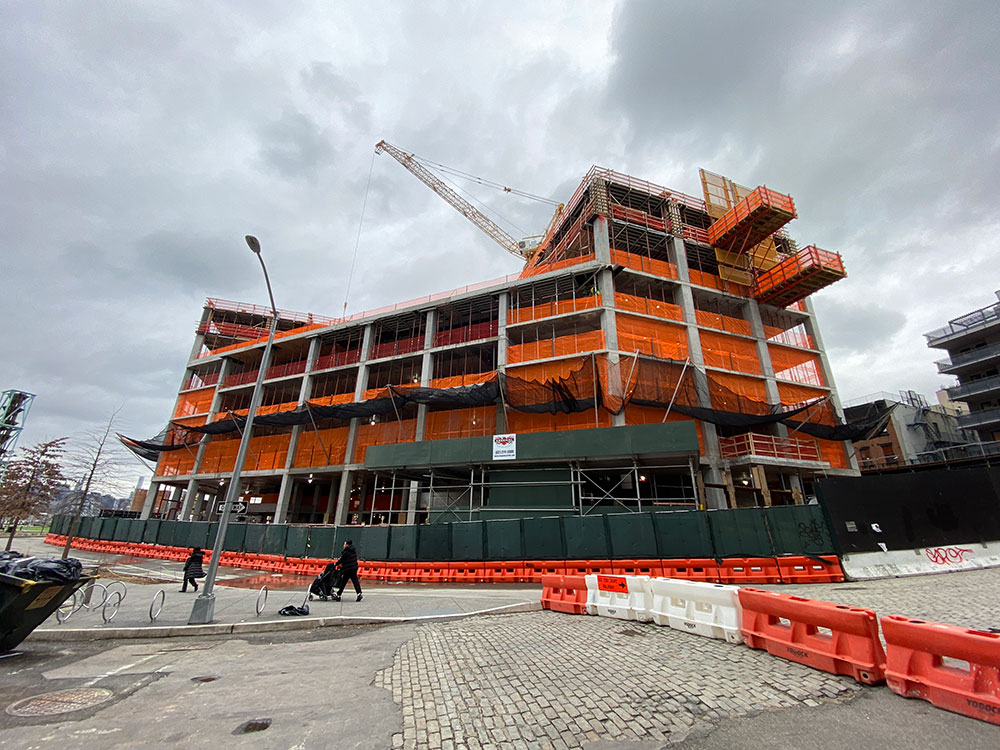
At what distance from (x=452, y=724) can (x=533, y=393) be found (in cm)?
1914

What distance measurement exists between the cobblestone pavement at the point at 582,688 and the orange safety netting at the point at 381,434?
885 inches

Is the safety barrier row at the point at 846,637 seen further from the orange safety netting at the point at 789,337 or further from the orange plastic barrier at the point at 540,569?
the orange safety netting at the point at 789,337

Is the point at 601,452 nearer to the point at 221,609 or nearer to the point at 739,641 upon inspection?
the point at 739,641

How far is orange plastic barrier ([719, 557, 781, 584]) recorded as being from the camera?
42.8 feet

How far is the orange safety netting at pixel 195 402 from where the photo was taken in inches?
1547

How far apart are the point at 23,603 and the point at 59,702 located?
2.58 metres

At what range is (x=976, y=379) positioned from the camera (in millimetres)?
42781

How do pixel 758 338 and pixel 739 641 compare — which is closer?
pixel 739 641

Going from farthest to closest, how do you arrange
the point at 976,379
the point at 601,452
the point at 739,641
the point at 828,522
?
the point at 976,379, the point at 601,452, the point at 828,522, the point at 739,641

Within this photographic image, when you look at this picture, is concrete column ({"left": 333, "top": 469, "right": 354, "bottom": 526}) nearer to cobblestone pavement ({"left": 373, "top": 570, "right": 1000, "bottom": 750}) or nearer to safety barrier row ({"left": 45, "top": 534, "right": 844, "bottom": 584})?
safety barrier row ({"left": 45, "top": 534, "right": 844, "bottom": 584})

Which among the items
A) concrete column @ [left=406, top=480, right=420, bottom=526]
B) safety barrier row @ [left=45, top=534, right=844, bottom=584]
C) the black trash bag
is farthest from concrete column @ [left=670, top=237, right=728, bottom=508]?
the black trash bag

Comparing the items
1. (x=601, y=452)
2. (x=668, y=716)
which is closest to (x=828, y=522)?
(x=601, y=452)

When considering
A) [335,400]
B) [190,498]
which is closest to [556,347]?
[335,400]

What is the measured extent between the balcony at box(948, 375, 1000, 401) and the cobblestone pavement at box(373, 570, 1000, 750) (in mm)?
48677
